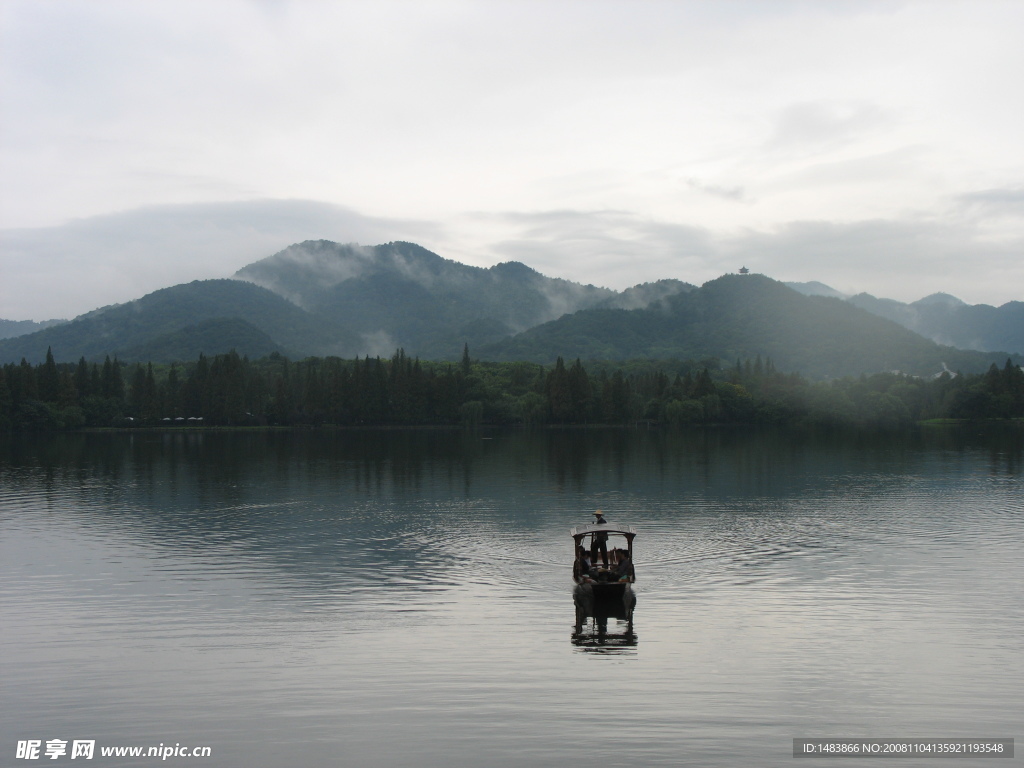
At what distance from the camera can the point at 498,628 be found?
29.2m

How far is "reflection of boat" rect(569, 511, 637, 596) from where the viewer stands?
3083cm

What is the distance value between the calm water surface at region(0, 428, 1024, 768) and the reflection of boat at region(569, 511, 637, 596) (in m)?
1.04

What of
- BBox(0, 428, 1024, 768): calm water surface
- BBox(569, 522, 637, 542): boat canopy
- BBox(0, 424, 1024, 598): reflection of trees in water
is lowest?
BBox(0, 424, 1024, 598): reflection of trees in water

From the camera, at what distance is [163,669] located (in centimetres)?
2491

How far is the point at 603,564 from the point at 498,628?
6.42 m

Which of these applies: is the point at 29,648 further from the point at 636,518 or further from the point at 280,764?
the point at 636,518

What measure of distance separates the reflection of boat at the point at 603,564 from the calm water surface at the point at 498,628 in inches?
40.8

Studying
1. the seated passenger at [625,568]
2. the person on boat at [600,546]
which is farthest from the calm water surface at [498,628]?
the person on boat at [600,546]

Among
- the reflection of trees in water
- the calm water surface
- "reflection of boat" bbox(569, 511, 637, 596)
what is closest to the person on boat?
"reflection of boat" bbox(569, 511, 637, 596)

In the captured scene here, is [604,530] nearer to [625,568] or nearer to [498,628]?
[625,568]

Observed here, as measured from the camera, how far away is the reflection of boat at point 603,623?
27.2 meters

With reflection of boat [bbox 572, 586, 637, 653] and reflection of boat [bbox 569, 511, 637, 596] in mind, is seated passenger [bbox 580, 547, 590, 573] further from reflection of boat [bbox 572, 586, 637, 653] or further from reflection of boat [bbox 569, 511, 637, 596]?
reflection of boat [bbox 572, 586, 637, 653]

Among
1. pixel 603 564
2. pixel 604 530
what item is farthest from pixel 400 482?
pixel 603 564

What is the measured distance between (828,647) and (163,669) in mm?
21188
